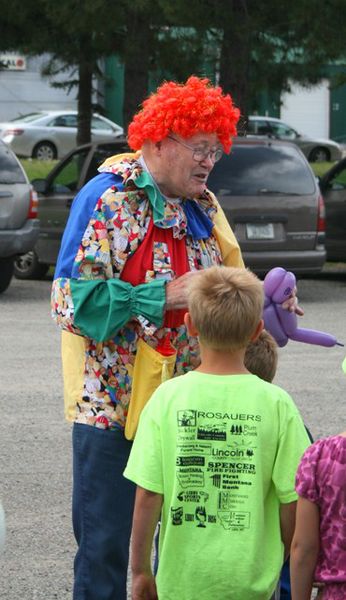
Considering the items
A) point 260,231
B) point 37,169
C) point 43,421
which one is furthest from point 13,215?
point 37,169

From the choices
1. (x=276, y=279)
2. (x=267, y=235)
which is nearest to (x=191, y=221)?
(x=276, y=279)

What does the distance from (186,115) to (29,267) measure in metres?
13.0

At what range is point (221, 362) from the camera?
3764mm

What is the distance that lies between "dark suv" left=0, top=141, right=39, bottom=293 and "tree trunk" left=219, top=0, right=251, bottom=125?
5.04m

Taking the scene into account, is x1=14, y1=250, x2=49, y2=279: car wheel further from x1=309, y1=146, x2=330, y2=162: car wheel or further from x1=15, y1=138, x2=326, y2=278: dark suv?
x1=309, y1=146, x2=330, y2=162: car wheel

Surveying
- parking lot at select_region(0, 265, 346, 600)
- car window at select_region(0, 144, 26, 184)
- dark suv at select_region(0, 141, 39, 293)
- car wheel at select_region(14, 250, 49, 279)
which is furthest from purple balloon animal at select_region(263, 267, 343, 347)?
car wheel at select_region(14, 250, 49, 279)

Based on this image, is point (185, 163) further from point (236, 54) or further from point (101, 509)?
point (236, 54)

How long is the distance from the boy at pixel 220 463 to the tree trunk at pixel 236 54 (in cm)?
1632

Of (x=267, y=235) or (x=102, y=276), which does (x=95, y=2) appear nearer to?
(x=267, y=235)

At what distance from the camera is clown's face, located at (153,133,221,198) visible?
14.7ft

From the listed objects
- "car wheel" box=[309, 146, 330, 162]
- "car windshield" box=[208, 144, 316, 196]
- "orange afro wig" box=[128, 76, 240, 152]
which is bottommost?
"car wheel" box=[309, 146, 330, 162]

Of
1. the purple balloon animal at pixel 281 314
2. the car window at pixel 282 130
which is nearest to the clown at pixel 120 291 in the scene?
the purple balloon animal at pixel 281 314

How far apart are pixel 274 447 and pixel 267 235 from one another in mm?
11447

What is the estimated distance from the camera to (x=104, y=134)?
39625 millimetres
